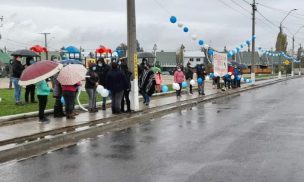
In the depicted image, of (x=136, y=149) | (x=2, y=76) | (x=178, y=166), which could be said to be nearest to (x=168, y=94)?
(x=136, y=149)

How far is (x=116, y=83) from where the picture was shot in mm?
14508

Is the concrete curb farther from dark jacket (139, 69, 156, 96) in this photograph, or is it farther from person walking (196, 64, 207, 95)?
person walking (196, 64, 207, 95)

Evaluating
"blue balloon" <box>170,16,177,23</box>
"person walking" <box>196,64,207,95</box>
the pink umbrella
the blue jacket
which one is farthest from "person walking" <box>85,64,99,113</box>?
"person walking" <box>196,64,207,95</box>

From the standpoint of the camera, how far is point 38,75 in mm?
11984

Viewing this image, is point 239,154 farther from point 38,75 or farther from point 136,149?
point 38,75

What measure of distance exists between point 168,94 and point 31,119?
11.6 metres

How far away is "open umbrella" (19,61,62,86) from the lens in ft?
39.1

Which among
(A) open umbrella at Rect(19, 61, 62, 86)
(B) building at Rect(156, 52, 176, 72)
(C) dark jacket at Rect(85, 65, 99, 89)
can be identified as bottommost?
(C) dark jacket at Rect(85, 65, 99, 89)

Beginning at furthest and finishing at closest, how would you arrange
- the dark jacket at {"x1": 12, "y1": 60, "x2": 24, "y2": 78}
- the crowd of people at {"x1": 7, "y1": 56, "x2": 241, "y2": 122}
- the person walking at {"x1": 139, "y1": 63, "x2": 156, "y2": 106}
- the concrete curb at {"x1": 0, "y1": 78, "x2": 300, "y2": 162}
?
1. the person walking at {"x1": 139, "y1": 63, "x2": 156, "y2": 106}
2. the dark jacket at {"x1": 12, "y1": 60, "x2": 24, "y2": 78}
3. the crowd of people at {"x1": 7, "y1": 56, "x2": 241, "y2": 122}
4. the concrete curb at {"x1": 0, "y1": 78, "x2": 300, "y2": 162}

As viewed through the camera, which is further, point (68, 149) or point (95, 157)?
point (68, 149)

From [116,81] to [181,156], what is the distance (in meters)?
6.32

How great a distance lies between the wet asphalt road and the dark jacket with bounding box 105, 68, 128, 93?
1845mm

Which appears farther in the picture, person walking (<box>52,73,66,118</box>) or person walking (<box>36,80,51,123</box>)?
person walking (<box>52,73,66,118</box>)

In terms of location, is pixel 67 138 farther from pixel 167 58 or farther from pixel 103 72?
pixel 167 58
